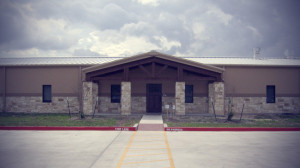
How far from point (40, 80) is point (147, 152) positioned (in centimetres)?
1833

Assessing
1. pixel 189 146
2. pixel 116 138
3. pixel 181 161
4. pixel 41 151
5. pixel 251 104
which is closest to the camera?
pixel 181 161

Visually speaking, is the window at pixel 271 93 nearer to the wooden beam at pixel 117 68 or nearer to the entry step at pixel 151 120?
the entry step at pixel 151 120

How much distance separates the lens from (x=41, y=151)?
912 cm

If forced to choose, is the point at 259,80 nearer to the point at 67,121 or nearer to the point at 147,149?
the point at 147,149

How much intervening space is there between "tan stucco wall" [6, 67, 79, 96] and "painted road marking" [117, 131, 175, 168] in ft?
42.7

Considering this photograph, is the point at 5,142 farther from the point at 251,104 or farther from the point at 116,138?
the point at 251,104

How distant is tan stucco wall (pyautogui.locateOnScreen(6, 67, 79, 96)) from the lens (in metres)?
22.4

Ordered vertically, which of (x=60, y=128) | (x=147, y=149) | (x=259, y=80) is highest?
(x=259, y=80)

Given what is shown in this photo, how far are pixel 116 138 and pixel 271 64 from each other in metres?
19.0

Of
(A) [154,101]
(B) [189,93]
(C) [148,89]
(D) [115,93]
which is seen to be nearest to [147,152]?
(A) [154,101]

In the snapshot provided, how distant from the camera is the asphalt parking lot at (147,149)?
25.2 ft

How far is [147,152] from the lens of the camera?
8.93 m

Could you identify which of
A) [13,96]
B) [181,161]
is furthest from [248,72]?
[13,96]

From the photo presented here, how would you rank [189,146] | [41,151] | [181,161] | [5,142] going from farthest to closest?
[5,142] < [189,146] < [41,151] < [181,161]
